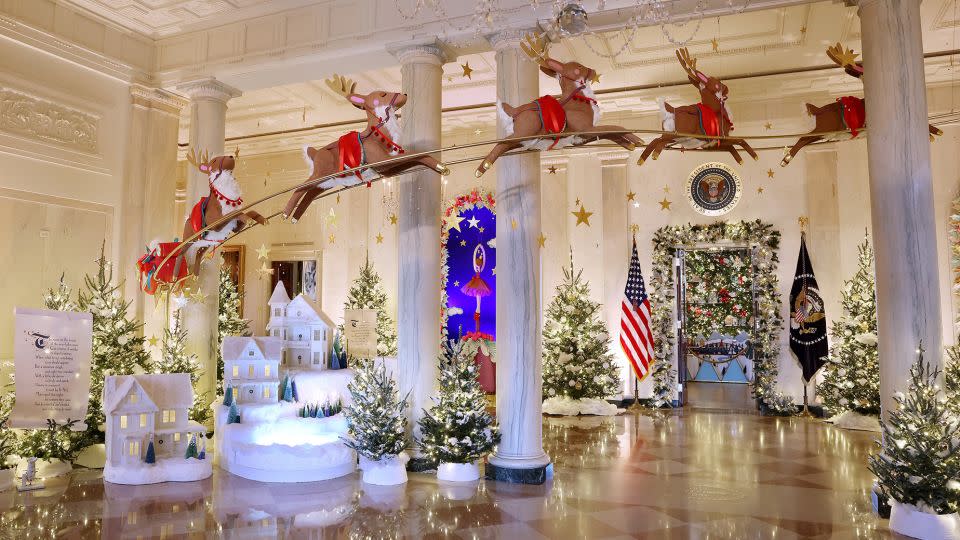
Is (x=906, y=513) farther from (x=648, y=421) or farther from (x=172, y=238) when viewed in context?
(x=172, y=238)

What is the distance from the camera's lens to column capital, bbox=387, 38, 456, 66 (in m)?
7.00

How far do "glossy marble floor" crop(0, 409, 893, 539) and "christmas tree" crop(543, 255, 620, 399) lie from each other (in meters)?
3.10

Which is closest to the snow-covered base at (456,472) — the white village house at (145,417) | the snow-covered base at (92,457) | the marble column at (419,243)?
the marble column at (419,243)

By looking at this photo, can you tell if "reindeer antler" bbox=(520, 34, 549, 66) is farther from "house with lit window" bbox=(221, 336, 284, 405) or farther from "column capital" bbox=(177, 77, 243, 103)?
"column capital" bbox=(177, 77, 243, 103)

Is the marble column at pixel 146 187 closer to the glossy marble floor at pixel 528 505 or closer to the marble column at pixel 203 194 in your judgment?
the marble column at pixel 203 194

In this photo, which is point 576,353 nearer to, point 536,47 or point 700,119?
point 700,119

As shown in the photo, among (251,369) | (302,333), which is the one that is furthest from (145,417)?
(302,333)

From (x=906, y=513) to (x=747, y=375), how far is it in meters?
10.9

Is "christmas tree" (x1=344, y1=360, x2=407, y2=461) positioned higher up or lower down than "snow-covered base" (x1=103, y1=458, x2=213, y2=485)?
higher up

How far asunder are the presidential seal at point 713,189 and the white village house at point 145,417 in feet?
28.6

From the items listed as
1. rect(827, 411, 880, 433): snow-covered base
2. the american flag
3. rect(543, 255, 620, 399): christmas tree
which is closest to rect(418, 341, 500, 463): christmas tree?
rect(543, 255, 620, 399): christmas tree

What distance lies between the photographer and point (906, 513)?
482 centimetres

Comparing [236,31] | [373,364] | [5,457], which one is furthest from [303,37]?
[5,457]

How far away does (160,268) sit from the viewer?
283 inches
